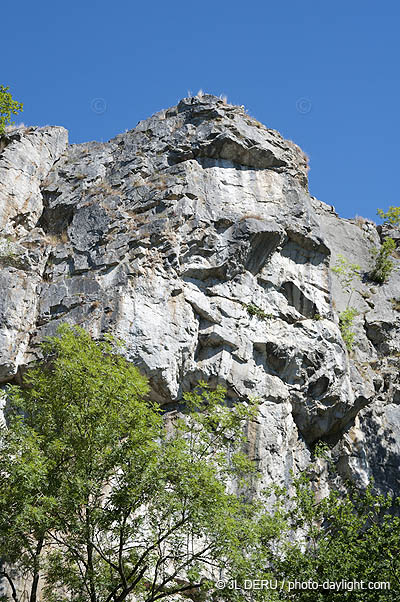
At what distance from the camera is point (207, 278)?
21234 millimetres

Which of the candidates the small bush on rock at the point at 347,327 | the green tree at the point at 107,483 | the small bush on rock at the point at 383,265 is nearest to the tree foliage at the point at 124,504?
the green tree at the point at 107,483

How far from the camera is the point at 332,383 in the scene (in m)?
21.1

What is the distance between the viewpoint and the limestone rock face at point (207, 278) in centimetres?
1931

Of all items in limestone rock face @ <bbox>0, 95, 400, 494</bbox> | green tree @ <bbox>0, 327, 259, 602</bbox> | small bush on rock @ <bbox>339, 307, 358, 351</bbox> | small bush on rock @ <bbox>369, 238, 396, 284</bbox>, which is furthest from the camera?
small bush on rock @ <bbox>369, 238, 396, 284</bbox>

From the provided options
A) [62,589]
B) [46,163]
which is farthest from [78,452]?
[46,163]

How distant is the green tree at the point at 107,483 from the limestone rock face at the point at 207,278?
15.7 ft

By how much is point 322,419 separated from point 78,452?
400 inches

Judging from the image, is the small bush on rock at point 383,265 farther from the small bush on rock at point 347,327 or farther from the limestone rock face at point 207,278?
the small bush on rock at point 347,327

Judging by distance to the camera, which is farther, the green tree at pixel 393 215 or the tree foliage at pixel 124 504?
the green tree at pixel 393 215

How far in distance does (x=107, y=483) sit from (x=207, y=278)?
954cm

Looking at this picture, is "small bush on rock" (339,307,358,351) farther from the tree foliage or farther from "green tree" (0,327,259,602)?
"green tree" (0,327,259,602)

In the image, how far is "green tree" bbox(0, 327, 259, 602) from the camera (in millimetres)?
12086

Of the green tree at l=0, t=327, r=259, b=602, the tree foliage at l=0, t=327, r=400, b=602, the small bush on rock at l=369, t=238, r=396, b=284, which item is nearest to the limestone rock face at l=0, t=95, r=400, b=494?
the small bush on rock at l=369, t=238, r=396, b=284

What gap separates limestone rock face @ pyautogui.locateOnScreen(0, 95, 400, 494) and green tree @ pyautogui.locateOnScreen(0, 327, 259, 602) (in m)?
4.78
